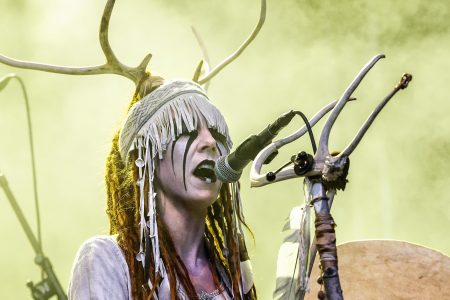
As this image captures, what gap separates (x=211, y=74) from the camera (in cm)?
219

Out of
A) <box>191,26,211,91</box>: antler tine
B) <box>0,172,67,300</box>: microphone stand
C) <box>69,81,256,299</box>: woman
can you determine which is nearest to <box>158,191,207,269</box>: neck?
<box>69,81,256,299</box>: woman

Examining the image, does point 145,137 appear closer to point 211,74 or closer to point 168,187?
point 168,187

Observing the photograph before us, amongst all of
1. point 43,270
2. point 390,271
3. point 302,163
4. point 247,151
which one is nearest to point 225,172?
point 247,151

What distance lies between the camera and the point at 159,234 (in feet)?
5.61

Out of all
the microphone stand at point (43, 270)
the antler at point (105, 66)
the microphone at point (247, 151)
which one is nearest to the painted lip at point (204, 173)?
the microphone at point (247, 151)

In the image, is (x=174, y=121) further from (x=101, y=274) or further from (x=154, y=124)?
(x=101, y=274)

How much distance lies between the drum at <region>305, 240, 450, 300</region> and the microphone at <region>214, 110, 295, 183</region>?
0.39 meters

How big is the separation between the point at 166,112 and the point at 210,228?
0.37m

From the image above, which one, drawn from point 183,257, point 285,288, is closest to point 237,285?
point 183,257

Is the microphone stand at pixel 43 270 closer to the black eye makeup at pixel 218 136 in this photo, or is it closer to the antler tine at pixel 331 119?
the black eye makeup at pixel 218 136

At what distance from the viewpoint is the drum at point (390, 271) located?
65.1 inches

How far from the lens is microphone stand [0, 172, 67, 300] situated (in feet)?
9.30

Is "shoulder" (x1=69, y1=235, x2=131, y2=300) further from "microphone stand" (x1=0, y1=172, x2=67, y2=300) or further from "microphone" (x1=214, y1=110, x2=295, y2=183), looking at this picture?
"microphone stand" (x1=0, y1=172, x2=67, y2=300)

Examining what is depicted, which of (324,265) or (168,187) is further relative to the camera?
(168,187)
